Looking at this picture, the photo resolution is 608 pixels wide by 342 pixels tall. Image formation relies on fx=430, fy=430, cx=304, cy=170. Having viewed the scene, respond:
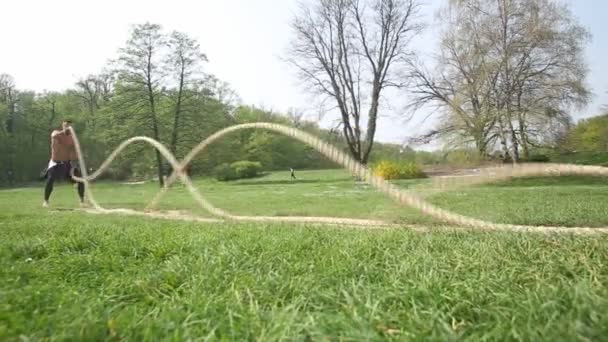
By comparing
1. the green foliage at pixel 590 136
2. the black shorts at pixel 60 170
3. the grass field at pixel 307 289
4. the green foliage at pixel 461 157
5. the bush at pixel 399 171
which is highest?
the green foliage at pixel 590 136

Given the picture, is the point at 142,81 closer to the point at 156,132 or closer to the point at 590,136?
the point at 156,132

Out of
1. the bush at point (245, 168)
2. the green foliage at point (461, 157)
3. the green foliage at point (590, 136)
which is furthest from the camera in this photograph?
the bush at point (245, 168)

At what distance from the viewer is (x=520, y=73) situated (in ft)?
81.8

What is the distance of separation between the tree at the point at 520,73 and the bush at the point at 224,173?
17.2 meters

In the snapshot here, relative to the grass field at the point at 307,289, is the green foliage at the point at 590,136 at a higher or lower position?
higher

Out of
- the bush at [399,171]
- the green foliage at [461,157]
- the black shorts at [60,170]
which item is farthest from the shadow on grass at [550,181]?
the black shorts at [60,170]

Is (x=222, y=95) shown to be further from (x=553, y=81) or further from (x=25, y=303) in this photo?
(x=25, y=303)

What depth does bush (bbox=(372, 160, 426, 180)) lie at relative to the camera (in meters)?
25.0

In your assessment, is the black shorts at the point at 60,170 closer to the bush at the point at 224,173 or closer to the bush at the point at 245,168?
the bush at the point at 224,173

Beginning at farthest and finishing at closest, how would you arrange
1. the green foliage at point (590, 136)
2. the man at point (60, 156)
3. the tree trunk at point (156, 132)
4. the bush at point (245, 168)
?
the bush at point (245, 168) < the tree trunk at point (156, 132) < the green foliage at point (590, 136) < the man at point (60, 156)

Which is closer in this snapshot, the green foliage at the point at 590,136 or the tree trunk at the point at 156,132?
the green foliage at the point at 590,136

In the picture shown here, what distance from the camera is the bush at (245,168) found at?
111ft

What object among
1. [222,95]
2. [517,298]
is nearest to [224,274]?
[517,298]

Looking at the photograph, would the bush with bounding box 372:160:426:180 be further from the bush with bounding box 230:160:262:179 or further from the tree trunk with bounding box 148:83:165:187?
the tree trunk with bounding box 148:83:165:187
